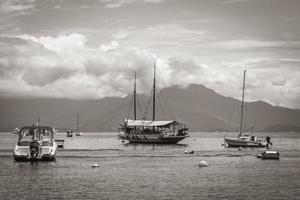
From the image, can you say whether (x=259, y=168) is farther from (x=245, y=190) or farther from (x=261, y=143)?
(x=261, y=143)

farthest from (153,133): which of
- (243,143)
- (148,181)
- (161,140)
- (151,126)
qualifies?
(148,181)

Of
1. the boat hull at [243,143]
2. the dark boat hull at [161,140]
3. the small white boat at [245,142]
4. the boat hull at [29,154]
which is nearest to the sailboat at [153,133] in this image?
the dark boat hull at [161,140]

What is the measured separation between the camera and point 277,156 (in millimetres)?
94250

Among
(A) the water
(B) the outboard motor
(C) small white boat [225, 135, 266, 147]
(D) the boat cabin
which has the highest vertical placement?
(D) the boat cabin

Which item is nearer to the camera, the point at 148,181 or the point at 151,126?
the point at 148,181

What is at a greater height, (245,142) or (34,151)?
(34,151)

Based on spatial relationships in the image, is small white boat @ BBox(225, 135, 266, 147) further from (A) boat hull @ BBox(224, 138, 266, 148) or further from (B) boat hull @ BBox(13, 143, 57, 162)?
(B) boat hull @ BBox(13, 143, 57, 162)

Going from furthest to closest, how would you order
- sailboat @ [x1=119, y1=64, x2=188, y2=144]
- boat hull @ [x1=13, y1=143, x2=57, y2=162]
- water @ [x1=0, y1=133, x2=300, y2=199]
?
sailboat @ [x1=119, y1=64, x2=188, y2=144]
boat hull @ [x1=13, y1=143, x2=57, y2=162]
water @ [x1=0, y1=133, x2=300, y2=199]

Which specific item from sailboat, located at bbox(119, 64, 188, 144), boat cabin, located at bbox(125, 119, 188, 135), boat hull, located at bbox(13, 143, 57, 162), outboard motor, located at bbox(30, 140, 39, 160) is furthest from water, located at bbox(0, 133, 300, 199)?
boat cabin, located at bbox(125, 119, 188, 135)

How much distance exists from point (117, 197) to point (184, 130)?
126165mm

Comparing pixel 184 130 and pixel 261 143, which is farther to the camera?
pixel 184 130

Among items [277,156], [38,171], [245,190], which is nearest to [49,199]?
[245,190]

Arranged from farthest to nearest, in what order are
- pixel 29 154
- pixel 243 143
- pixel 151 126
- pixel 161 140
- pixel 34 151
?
pixel 151 126, pixel 161 140, pixel 243 143, pixel 29 154, pixel 34 151

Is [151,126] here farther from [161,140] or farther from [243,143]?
[243,143]
